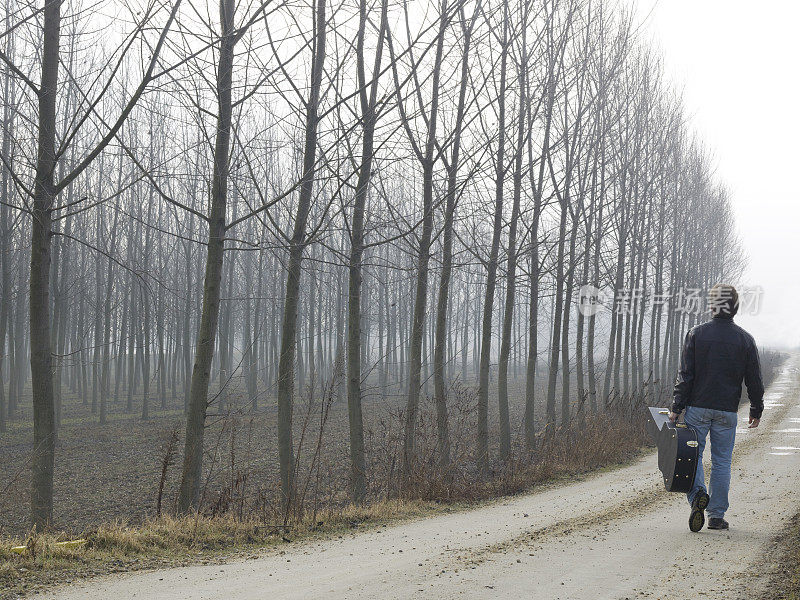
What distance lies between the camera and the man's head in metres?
5.66

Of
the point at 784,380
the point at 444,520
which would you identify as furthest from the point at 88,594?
the point at 784,380

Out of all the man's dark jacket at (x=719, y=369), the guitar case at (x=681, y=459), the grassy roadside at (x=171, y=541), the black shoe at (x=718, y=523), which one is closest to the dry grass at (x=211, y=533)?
the grassy roadside at (x=171, y=541)

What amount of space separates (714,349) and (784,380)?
35266 mm

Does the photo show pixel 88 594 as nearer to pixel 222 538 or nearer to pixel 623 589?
pixel 222 538

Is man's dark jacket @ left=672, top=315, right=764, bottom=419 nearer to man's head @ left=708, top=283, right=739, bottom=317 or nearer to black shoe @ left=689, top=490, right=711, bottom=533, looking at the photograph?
man's head @ left=708, top=283, right=739, bottom=317

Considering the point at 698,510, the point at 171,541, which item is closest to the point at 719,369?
the point at 698,510

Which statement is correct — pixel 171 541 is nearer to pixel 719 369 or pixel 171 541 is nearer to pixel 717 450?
pixel 717 450

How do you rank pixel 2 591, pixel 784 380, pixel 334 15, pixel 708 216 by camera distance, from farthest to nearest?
1. pixel 784 380
2. pixel 708 216
3. pixel 334 15
4. pixel 2 591

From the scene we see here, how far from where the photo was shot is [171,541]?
5547mm

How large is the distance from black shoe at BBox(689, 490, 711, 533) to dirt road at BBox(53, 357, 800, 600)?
11 cm

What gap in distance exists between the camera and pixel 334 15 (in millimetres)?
7500

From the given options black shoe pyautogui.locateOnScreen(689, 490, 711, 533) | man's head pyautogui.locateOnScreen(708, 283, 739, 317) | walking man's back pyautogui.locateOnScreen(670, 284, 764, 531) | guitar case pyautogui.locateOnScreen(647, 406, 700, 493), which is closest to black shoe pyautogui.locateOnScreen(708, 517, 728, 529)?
walking man's back pyautogui.locateOnScreen(670, 284, 764, 531)

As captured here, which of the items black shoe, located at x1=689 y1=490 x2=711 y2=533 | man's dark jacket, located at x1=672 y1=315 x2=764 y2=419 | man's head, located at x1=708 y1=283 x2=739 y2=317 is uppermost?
man's head, located at x1=708 y1=283 x2=739 y2=317

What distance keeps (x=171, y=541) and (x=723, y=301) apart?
4734 millimetres
